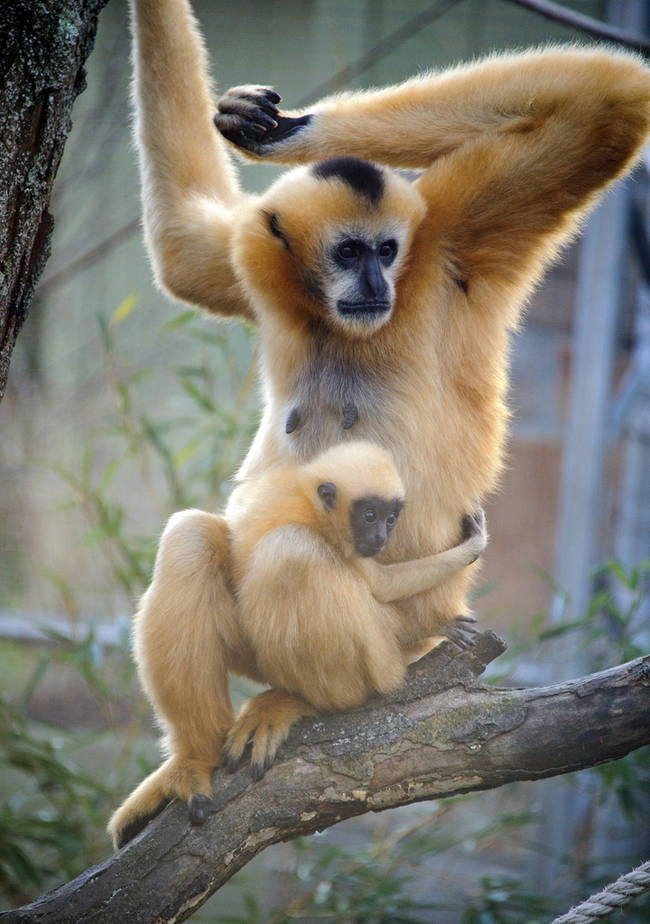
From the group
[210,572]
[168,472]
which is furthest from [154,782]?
[168,472]

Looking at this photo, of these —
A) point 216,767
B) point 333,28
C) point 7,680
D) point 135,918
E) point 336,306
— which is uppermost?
point 333,28

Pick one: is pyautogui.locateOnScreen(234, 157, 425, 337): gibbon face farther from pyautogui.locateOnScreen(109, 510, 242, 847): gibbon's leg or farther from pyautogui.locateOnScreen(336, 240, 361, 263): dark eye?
A: pyautogui.locateOnScreen(109, 510, 242, 847): gibbon's leg

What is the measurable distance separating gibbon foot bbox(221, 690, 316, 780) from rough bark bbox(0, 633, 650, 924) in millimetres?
29

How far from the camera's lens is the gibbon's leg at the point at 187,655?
6.57 feet

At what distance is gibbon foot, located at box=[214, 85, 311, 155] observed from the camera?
2078 mm

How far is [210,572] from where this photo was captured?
2.05 m

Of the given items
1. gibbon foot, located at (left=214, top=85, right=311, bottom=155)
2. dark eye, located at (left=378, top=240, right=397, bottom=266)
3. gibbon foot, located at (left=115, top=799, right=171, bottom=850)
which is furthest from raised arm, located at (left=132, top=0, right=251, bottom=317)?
gibbon foot, located at (left=115, top=799, right=171, bottom=850)

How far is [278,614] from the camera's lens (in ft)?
6.43

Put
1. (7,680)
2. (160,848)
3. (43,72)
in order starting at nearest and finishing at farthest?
1. (43,72)
2. (160,848)
3. (7,680)

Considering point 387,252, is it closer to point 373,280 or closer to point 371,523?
point 373,280

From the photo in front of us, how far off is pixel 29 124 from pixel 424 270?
96 centimetres

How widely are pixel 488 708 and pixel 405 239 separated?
1115 millimetres

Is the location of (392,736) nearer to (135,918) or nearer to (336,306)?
(135,918)

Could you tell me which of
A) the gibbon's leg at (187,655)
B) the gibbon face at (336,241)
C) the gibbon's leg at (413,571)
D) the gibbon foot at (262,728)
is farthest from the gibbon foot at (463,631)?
the gibbon face at (336,241)
